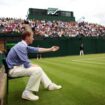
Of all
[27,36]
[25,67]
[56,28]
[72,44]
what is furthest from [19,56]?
[56,28]

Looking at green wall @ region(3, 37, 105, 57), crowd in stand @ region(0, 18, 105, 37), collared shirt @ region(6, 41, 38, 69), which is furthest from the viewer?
crowd in stand @ region(0, 18, 105, 37)

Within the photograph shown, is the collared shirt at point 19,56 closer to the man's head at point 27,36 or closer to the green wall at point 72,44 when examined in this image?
the man's head at point 27,36

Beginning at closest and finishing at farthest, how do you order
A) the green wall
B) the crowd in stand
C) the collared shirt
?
the collared shirt < the green wall < the crowd in stand

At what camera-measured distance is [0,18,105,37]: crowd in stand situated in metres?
41.2

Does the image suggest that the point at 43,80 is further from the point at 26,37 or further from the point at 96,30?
the point at 96,30

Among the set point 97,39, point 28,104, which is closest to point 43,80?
point 28,104

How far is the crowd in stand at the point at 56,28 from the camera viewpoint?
41.2m

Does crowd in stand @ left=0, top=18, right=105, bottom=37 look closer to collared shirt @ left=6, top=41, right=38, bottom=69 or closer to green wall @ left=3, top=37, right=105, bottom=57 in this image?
green wall @ left=3, top=37, right=105, bottom=57

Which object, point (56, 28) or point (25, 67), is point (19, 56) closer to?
point (25, 67)

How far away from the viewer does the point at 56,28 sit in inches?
1843

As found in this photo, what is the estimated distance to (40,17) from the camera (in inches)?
2434

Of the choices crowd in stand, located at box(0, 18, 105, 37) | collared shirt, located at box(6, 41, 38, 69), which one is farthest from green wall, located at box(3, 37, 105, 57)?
collared shirt, located at box(6, 41, 38, 69)

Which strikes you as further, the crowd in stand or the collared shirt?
the crowd in stand

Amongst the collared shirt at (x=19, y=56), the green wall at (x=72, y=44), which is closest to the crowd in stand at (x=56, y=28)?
the green wall at (x=72, y=44)
